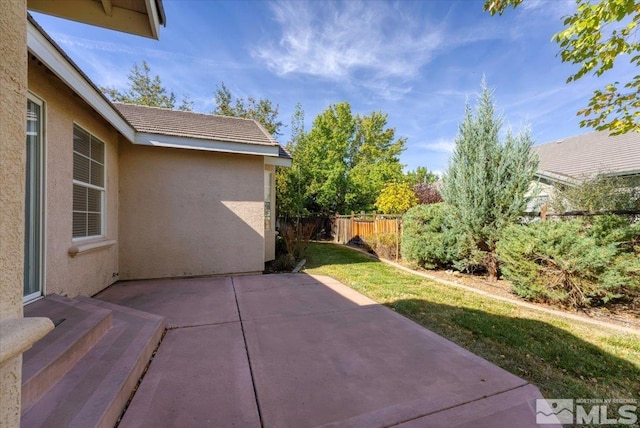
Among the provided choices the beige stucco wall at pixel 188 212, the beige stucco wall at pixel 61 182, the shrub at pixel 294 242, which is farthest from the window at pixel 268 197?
the beige stucco wall at pixel 61 182

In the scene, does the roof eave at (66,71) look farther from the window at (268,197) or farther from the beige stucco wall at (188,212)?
the window at (268,197)

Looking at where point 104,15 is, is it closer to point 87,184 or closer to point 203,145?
point 87,184

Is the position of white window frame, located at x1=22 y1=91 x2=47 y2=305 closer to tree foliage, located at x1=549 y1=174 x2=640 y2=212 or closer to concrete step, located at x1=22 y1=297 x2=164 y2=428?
concrete step, located at x1=22 y1=297 x2=164 y2=428

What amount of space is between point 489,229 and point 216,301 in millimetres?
6578

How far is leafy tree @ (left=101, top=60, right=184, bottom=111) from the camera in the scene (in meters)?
18.9

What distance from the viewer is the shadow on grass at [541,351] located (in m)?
2.69

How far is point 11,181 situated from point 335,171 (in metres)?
20.6

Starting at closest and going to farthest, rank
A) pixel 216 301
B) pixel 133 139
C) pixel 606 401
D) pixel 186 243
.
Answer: pixel 606 401 < pixel 216 301 < pixel 133 139 < pixel 186 243

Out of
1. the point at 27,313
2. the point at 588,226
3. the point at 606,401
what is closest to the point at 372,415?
the point at 606,401

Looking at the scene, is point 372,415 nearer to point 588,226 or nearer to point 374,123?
point 588,226

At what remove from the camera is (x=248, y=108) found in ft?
66.6

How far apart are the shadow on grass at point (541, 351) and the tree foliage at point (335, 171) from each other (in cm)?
1586

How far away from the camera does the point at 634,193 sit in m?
8.63

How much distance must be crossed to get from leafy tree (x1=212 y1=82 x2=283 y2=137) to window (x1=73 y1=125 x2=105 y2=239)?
1589 cm
